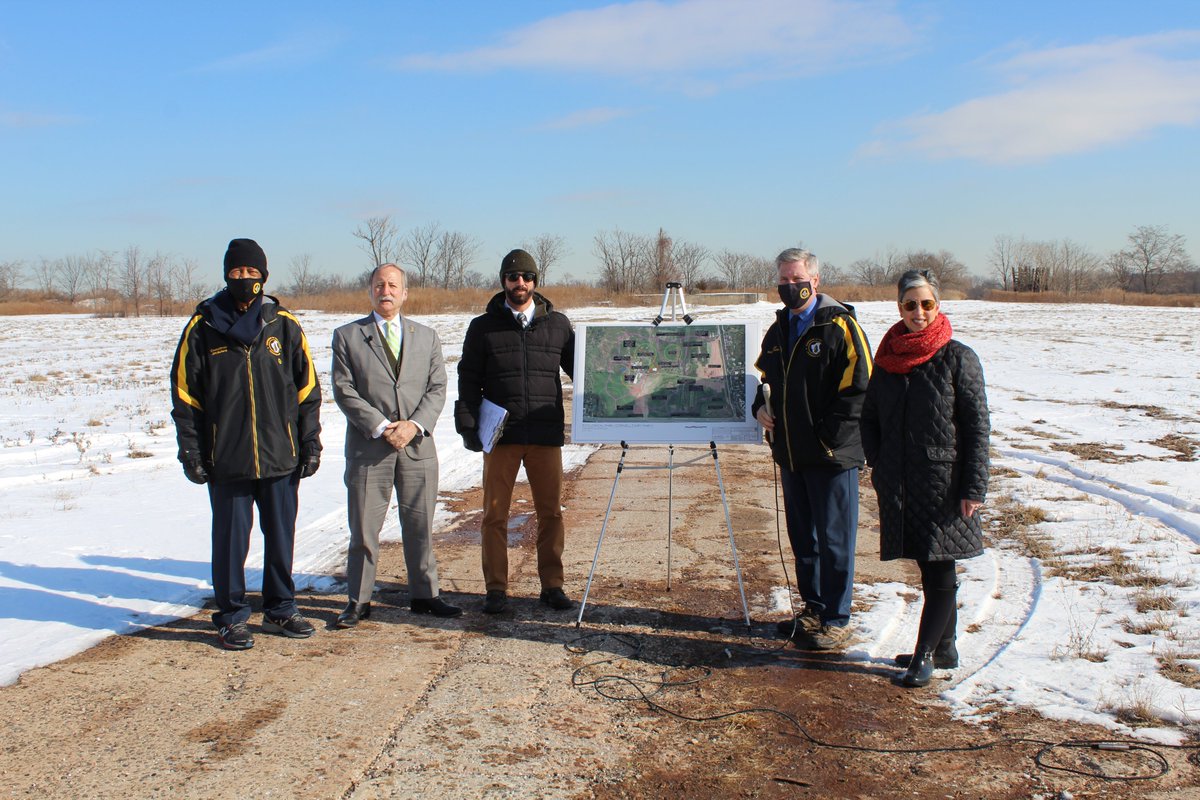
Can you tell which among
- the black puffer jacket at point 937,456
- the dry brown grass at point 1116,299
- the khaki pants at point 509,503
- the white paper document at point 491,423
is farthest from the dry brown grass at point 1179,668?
the dry brown grass at point 1116,299

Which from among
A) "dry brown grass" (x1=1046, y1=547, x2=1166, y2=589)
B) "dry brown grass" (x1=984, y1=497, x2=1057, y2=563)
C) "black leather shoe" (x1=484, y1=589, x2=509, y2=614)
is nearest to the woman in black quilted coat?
"dry brown grass" (x1=1046, y1=547, x2=1166, y2=589)

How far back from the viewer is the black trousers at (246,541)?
507cm

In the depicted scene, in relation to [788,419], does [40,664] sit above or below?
below

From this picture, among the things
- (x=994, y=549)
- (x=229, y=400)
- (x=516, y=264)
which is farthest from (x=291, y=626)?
(x=994, y=549)

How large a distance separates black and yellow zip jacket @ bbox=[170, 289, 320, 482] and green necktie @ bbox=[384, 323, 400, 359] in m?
0.64

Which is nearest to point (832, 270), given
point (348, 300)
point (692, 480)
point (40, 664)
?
point (348, 300)

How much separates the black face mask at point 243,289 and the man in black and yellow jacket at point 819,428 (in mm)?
2792

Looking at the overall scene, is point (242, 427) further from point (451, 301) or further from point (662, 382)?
point (451, 301)

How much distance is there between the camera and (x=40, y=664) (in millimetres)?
4707

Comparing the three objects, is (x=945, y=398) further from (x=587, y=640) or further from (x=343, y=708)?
(x=343, y=708)

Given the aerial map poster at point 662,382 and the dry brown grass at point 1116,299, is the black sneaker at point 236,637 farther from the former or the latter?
the dry brown grass at point 1116,299

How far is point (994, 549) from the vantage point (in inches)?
271

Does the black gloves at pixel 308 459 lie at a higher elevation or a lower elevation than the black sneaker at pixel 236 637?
higher

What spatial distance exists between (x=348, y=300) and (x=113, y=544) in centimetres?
4931
